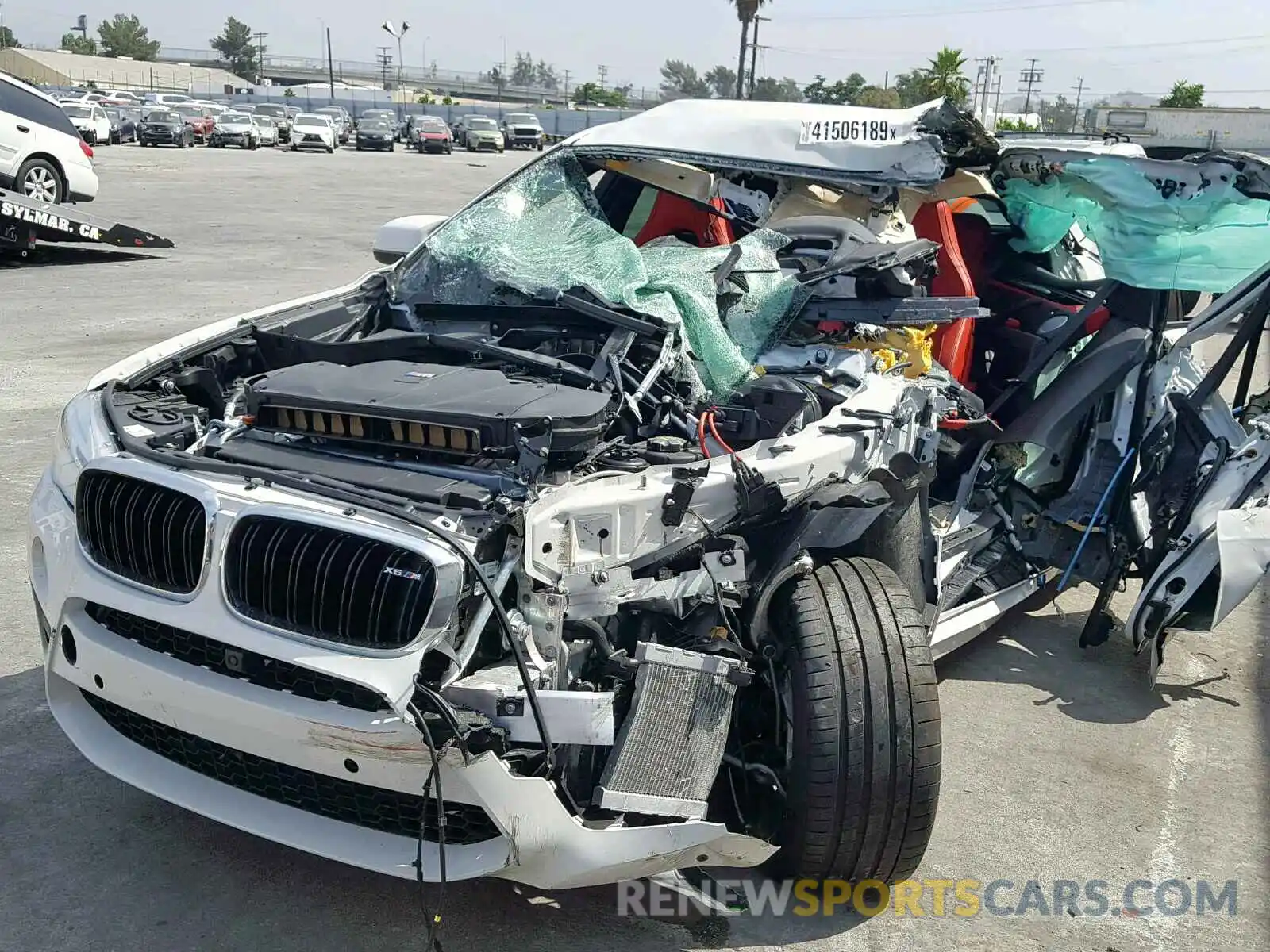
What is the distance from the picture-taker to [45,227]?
1294 centimetres

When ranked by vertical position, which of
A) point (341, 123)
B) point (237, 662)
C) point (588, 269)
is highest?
point (341, 123)

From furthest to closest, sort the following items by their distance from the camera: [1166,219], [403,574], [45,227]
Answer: [45,227], [1166,219], [403,574]

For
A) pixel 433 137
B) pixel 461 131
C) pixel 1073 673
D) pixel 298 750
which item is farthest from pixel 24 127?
pixel 461 131

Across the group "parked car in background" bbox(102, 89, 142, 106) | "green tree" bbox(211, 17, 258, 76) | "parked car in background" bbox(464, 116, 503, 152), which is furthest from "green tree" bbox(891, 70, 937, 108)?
"green tree" bbox(211, 17, 258, 76)

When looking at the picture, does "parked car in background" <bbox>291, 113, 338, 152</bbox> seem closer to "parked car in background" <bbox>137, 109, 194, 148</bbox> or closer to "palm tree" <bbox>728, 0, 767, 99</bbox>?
"parked car in background" <bbox>137, 109, 194, 148</bbox>

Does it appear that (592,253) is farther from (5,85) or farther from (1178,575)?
(5,85)

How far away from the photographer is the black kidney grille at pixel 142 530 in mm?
2799

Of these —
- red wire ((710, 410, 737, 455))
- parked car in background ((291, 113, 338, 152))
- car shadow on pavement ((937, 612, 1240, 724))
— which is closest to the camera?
red wire ((710, 410, 737, 455))

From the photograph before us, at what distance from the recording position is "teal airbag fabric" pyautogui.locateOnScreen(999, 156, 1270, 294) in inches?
178

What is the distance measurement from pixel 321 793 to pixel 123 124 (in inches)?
1634

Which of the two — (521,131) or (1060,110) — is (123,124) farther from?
(1060,110)

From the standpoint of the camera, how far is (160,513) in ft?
9.41

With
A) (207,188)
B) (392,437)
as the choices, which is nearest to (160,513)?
(392,437)

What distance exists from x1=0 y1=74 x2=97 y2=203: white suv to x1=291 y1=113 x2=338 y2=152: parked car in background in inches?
1002
